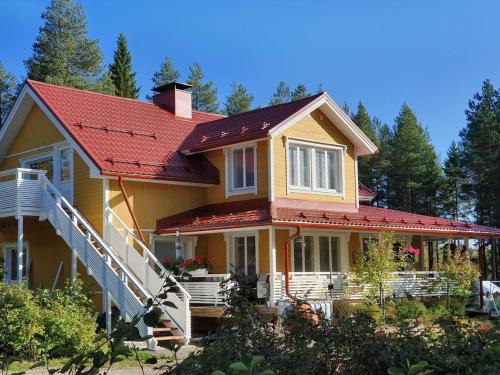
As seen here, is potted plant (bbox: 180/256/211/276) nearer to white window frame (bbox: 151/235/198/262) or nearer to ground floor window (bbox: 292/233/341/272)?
white window frame (bbox: 151/235/198/262)

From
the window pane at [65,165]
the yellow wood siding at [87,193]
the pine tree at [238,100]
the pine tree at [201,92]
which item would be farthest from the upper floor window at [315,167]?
the pine tree at [238,100]

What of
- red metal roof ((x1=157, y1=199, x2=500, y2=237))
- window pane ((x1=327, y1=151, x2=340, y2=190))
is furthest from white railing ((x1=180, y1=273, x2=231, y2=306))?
window pane ((x1=327, y1=151, x2=340, y2=190))

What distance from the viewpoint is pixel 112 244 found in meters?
19.3

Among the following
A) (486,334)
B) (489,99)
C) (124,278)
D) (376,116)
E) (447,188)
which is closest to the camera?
(486,334)

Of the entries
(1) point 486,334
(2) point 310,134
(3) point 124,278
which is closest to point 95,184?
(3) point 124,278

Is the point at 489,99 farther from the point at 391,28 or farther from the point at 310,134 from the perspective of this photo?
the point at 391,28

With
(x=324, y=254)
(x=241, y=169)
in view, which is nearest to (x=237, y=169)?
(x=241, y=169)

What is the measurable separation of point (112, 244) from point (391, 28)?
9.80m

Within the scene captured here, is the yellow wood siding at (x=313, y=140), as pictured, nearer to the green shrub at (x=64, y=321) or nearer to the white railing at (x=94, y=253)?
the white railing at (x=94, y=253)

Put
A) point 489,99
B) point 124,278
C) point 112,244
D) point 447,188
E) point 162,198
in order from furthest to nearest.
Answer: point 447,188
point 489,99
point 162,198
point 112,244
point 124,278

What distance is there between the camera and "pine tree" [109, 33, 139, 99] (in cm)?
5631

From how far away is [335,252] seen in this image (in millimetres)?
22219

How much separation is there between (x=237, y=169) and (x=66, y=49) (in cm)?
3141

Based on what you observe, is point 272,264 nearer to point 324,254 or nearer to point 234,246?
point 234,246
